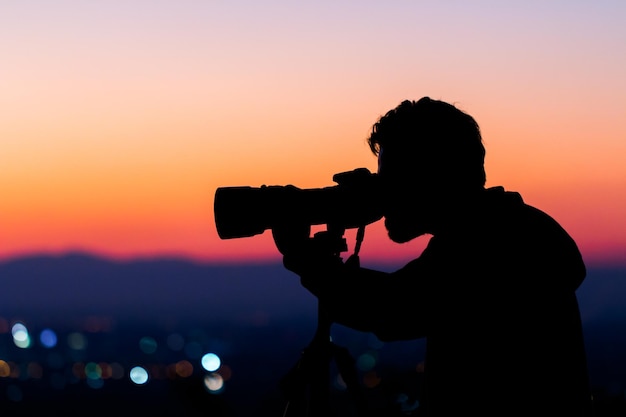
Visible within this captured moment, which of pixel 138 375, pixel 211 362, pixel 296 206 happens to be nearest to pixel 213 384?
pixel 138 375

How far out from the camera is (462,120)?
95.3 inches

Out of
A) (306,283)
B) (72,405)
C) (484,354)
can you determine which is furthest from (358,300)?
(72,405)

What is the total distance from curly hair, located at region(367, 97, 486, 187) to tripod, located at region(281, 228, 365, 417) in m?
0.36

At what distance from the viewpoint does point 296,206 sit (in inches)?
102

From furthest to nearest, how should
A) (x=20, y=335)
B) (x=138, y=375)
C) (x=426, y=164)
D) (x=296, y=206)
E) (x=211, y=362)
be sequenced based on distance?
(x=20, y=335) → (x=211, y=362) → (x=138, y=375) → (x=296, y=206) → (x=426, y=164)

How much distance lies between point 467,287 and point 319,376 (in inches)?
19.4

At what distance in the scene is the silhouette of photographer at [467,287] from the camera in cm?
215

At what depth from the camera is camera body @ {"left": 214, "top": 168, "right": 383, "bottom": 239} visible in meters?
2.58

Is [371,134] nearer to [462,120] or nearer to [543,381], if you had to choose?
[462,120]

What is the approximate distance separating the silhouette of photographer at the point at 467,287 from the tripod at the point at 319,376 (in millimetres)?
77

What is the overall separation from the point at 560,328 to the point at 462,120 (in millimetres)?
606

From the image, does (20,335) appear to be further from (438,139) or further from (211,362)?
(438,139)

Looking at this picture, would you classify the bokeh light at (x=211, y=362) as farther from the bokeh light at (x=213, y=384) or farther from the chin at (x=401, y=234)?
the chin at (x=401, y=234)

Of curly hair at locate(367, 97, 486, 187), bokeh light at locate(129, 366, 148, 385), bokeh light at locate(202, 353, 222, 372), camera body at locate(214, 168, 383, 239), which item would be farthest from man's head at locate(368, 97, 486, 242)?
bokeh light at locate(202, 353, 222, 372)
